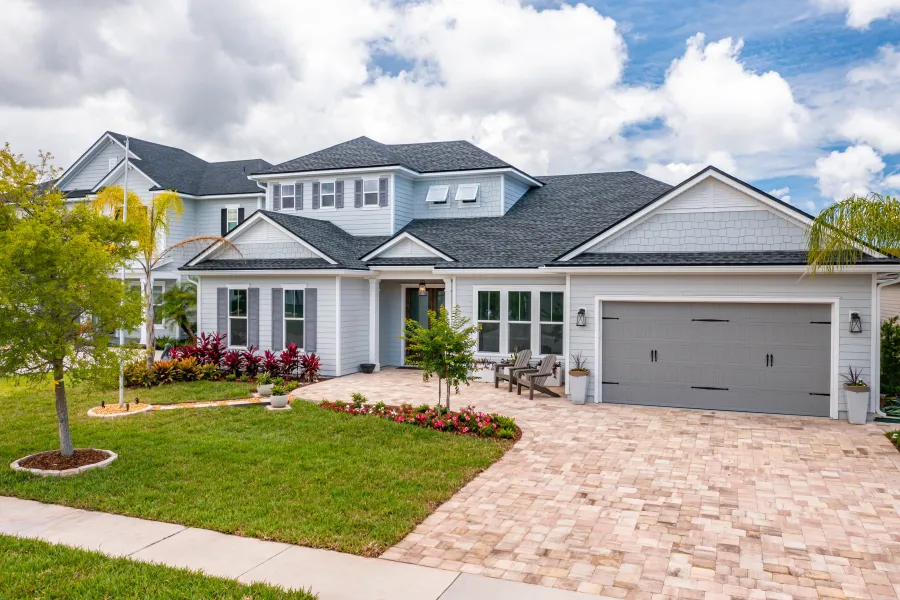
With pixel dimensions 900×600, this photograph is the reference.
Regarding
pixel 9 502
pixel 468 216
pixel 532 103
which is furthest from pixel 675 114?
pixel 9 502

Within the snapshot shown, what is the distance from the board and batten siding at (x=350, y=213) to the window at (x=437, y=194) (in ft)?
5.22

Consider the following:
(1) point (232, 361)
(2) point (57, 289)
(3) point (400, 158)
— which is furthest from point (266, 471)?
(3) point (400, 158)

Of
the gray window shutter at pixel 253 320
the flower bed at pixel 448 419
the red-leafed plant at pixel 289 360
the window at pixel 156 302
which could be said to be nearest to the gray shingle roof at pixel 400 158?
the gray window shutter at pixel 253 320

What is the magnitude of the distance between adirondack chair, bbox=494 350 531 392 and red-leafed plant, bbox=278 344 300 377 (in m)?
5.55

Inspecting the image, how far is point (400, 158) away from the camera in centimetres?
2227

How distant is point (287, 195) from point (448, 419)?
13825 millimetres

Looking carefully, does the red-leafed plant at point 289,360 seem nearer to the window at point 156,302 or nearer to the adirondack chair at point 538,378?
the adirondack chair at point 538,378

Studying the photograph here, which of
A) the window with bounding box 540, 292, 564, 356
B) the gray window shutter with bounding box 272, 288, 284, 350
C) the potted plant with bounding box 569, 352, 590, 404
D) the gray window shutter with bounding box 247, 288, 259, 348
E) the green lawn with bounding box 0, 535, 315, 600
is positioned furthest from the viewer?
the gray window shutter with bounding box 247, 288, 259, 348

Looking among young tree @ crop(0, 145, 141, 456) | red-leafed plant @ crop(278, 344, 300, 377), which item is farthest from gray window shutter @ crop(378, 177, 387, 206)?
young tree @ crop(0, 145, 141, 456)

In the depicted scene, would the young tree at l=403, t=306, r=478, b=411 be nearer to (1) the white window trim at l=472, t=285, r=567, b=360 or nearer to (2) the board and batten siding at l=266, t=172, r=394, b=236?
(1) the white window trim at l=472, t=285, r=567, b=360

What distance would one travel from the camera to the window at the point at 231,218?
2609 centimetres

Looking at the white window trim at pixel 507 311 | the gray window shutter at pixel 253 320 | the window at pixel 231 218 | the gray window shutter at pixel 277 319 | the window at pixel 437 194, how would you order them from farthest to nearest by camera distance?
the window at pixel 231 218 < the window at pixel 437 194 < the gray window shutter at pixel 253 320 < the gray window shutter at pixel 277 319 < the white window trim at pixel 507 311

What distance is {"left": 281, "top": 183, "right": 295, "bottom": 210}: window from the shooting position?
22.2 meters

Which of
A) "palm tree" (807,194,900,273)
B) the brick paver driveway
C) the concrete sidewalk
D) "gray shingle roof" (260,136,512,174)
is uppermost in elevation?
"gray shingle roof" (260,136,512,174)
